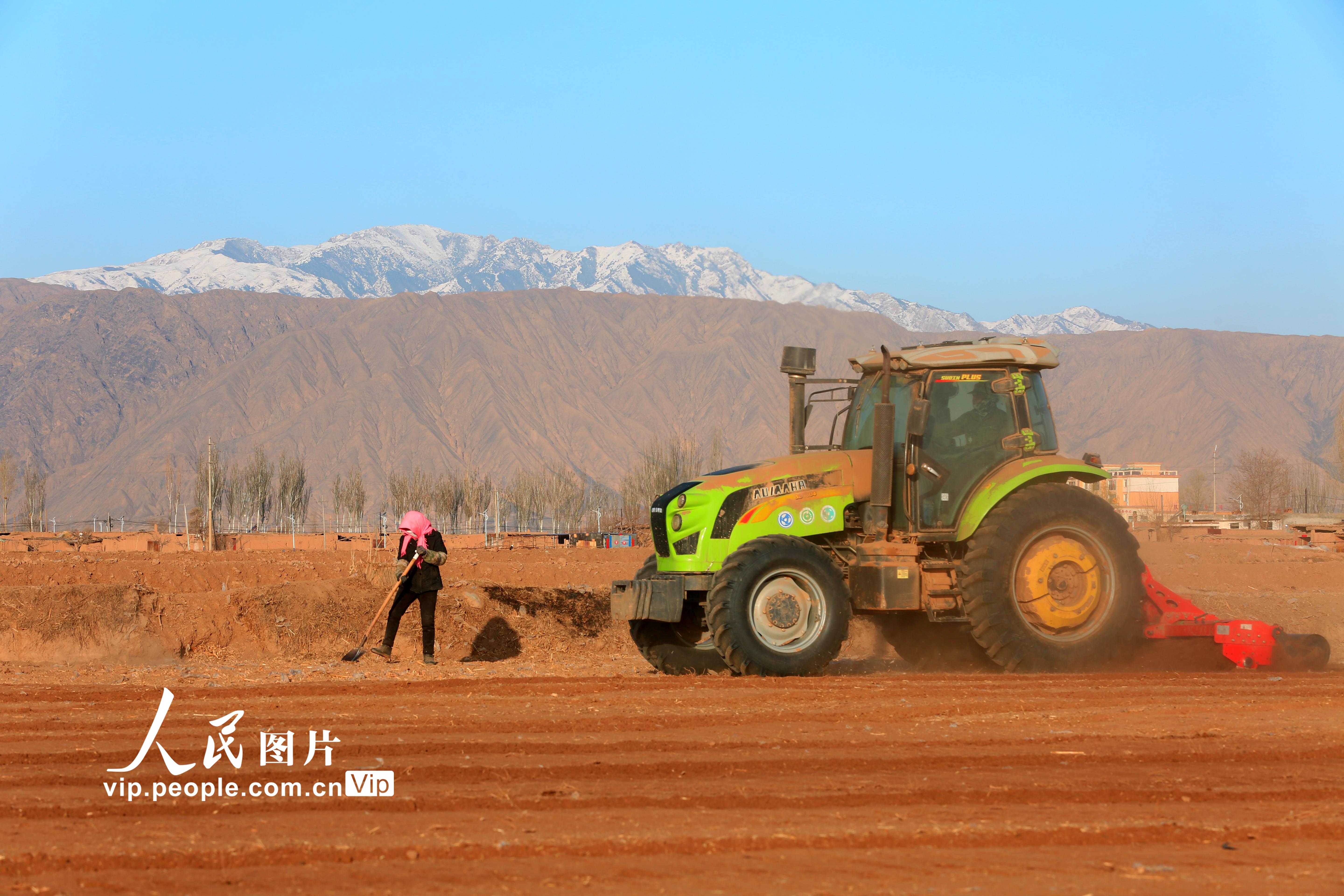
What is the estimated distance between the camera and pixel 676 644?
13.2 m

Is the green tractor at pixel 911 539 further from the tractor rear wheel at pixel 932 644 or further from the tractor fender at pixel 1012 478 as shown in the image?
the tractor rear wheel at pixel 932 644

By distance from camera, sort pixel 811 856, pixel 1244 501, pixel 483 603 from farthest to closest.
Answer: pixel 1244 501, pixel 483 603, pixel 811 856

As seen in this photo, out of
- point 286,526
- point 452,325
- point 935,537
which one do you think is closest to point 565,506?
point 286,526

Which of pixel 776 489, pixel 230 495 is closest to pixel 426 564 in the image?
pixel 776 489

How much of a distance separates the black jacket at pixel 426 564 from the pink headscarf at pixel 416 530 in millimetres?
22

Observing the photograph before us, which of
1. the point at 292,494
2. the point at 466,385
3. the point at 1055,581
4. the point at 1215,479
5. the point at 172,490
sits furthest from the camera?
the point at 466,385

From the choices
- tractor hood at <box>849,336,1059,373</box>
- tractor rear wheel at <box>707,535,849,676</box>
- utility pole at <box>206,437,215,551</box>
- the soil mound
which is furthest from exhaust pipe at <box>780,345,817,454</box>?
utility pole at <box>206,437,215,551</box>

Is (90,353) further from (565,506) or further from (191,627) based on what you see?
(191,627)

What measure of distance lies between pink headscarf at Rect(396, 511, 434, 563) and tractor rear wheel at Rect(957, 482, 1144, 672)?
5.91 metres

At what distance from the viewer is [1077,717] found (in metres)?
9.52

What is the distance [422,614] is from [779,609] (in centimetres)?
478

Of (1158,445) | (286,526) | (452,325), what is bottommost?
(286,526)

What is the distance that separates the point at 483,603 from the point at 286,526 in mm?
103139

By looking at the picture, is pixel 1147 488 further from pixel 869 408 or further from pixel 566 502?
pixel 869 408
